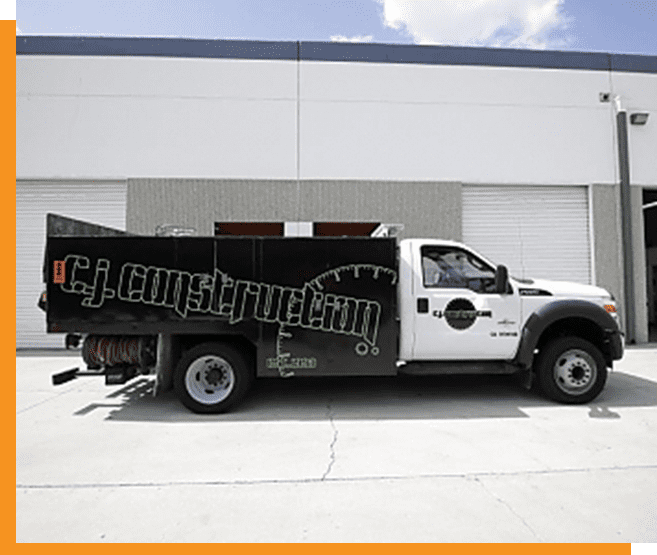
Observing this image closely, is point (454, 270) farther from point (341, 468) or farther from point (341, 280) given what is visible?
point (341, 468)

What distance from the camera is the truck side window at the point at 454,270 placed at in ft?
19.6

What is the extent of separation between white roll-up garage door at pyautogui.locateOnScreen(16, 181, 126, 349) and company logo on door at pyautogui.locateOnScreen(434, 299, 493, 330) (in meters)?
8.88

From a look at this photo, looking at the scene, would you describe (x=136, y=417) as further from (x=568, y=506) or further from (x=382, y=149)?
(x=382, y=149)

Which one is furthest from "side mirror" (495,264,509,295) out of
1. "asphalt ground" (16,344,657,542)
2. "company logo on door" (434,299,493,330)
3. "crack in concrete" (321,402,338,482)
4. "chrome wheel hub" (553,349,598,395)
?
"crack in concrete" (321,402,338,482)

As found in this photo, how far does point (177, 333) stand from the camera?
561cm

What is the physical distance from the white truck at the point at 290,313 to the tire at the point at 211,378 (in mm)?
15

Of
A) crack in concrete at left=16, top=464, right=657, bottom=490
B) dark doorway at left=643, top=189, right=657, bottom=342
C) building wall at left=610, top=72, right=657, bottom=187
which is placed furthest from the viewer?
dark doorway at left=643, top=189, right=657, bottom=342

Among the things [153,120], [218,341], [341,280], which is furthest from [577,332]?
[153,120]

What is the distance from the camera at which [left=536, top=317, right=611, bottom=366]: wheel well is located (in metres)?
6.11

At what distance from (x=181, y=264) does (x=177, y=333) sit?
0.89 meters

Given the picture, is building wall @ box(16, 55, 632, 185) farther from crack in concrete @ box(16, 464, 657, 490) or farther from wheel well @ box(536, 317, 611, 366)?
crack in concrete @ box(16, 464, 657, 490)

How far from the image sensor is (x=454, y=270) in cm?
602
